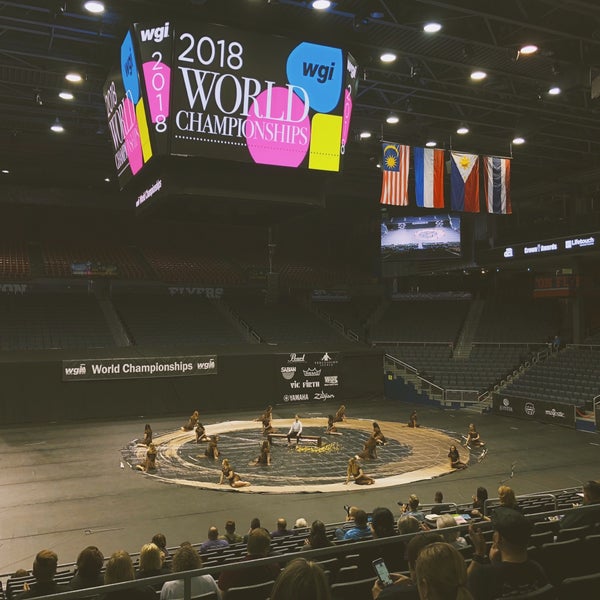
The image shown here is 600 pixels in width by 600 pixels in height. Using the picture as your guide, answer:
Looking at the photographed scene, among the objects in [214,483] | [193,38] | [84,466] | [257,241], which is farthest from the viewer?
[257,241]

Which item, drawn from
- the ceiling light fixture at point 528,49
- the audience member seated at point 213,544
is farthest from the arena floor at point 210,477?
the ceiling light fixture at point 528,49

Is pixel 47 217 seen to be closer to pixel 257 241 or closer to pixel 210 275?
pixel 210 275

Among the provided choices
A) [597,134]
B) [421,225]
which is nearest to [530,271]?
[421,225]

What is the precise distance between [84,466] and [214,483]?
191 inches

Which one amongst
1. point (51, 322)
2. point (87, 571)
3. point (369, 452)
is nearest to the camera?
point (87, 571)

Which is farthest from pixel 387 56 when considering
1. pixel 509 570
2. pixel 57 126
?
pixel 509 570

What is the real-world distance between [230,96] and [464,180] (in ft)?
34.1

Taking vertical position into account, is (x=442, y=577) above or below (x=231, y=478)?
above

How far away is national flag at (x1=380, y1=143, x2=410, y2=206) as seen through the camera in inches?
837

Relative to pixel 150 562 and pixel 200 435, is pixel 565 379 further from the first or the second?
pixel 150 562

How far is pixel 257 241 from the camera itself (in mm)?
45406

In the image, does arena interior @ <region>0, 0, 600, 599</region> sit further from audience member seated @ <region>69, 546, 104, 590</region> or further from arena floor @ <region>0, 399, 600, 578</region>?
audience member seated @ <region>69, 546, 104, 590</region>

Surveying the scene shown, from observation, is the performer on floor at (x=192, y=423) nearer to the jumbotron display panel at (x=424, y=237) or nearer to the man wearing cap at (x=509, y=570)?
the jumbotron display panel at (x=424, y=237)

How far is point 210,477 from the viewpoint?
1730 centimetres
